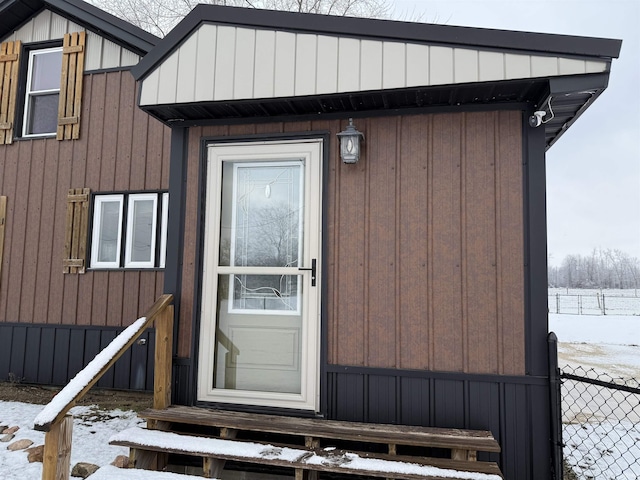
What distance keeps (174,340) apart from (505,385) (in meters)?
2.18

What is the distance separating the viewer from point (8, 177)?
553 cm

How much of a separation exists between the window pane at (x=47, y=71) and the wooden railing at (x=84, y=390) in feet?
13.4

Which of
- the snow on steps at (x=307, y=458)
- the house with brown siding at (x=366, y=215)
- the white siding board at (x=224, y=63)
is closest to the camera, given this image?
the snow on steps at (x=307, y=458)

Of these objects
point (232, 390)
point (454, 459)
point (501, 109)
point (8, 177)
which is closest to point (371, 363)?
point (454, 459)

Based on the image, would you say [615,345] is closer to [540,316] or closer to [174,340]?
[540,316]

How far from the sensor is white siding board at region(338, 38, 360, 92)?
2773 millimetres

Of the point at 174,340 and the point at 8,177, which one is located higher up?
the point at 8,177

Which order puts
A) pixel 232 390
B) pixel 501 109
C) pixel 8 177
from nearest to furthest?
Result: pixel 501 109 → pixel 232 390 → pixel 8 177

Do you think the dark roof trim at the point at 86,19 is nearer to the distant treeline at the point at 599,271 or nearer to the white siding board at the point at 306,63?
the white siding board at the point at 306,63

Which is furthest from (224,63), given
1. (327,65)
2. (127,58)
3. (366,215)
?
(127,58)

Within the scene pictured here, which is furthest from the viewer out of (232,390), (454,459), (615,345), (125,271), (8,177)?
(615,345)

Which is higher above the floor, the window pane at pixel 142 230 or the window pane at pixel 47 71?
the window pane at pixel 47 71

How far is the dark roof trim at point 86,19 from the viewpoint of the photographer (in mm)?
5059

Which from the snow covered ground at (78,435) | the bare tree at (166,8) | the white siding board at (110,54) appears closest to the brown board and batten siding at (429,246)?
the snow covered ground at (78,435)
